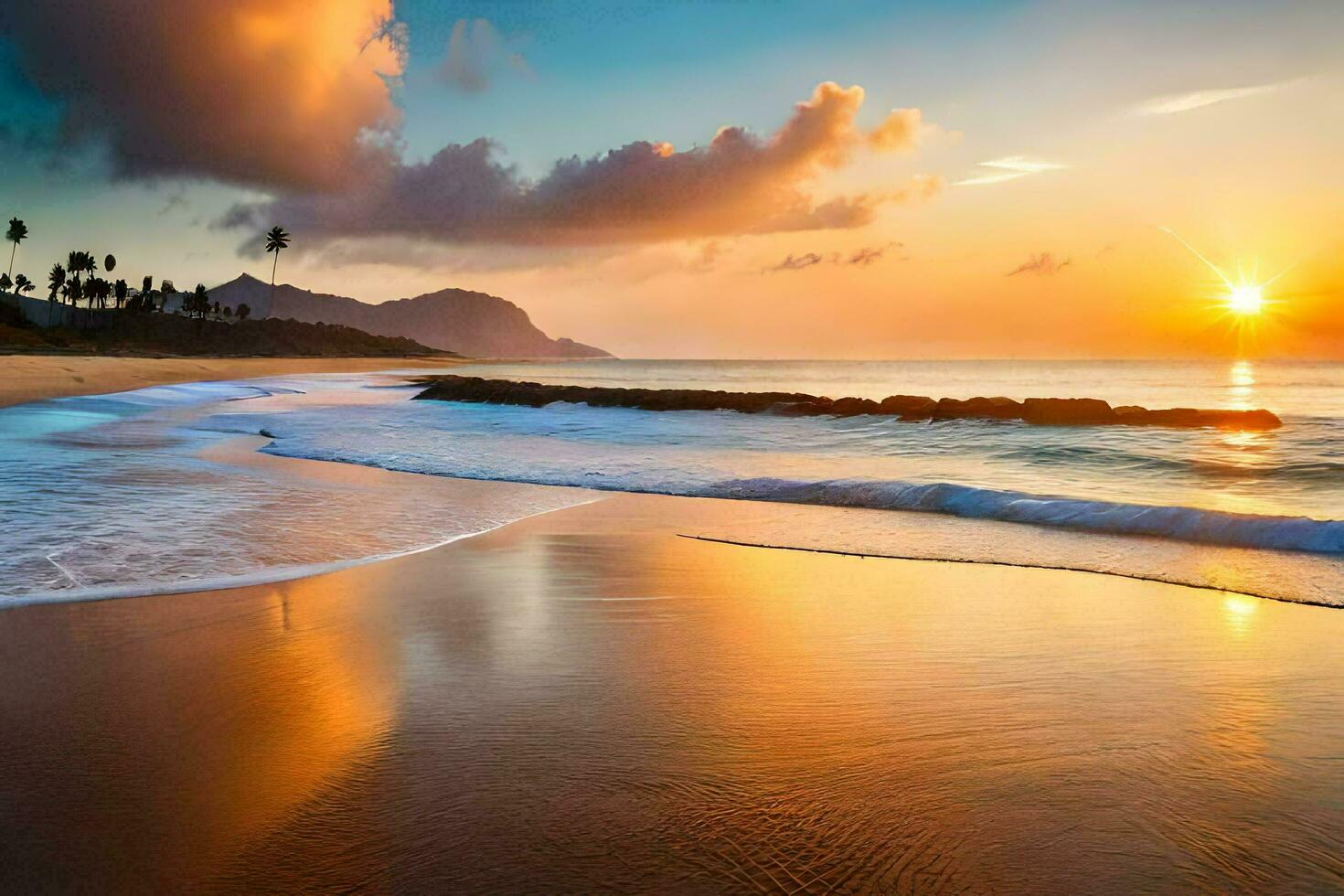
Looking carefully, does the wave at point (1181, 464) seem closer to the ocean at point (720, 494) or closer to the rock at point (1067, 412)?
the ocean at point (720, 494)

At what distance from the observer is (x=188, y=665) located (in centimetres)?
423

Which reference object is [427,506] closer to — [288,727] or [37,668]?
[37,668]

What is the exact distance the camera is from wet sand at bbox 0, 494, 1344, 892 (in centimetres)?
253

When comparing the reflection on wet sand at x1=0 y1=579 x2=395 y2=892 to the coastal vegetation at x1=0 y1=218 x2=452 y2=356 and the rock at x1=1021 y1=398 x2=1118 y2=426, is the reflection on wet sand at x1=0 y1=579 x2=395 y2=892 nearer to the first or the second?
the rock at x1=1021 y1=398 x2=1118 y2=426

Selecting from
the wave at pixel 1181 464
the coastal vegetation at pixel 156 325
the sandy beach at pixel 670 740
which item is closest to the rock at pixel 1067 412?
the wave at pixel 1181 464

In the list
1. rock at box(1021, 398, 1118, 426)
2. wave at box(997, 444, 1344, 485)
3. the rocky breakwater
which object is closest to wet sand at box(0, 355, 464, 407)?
the rocky breakwater

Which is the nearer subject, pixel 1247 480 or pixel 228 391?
pixel 1247 480

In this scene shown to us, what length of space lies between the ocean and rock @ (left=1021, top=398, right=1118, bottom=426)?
1.25 metres

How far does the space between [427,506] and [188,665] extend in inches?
225

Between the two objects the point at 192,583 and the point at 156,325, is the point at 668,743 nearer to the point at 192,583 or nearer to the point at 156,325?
the point at 192,583

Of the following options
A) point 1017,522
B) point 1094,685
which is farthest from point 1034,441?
point 1094,685

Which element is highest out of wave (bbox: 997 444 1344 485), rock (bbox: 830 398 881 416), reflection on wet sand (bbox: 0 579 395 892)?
rock (bbox: 830 398 881 416)

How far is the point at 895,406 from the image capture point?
1011 inches

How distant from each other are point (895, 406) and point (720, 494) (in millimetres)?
15601
